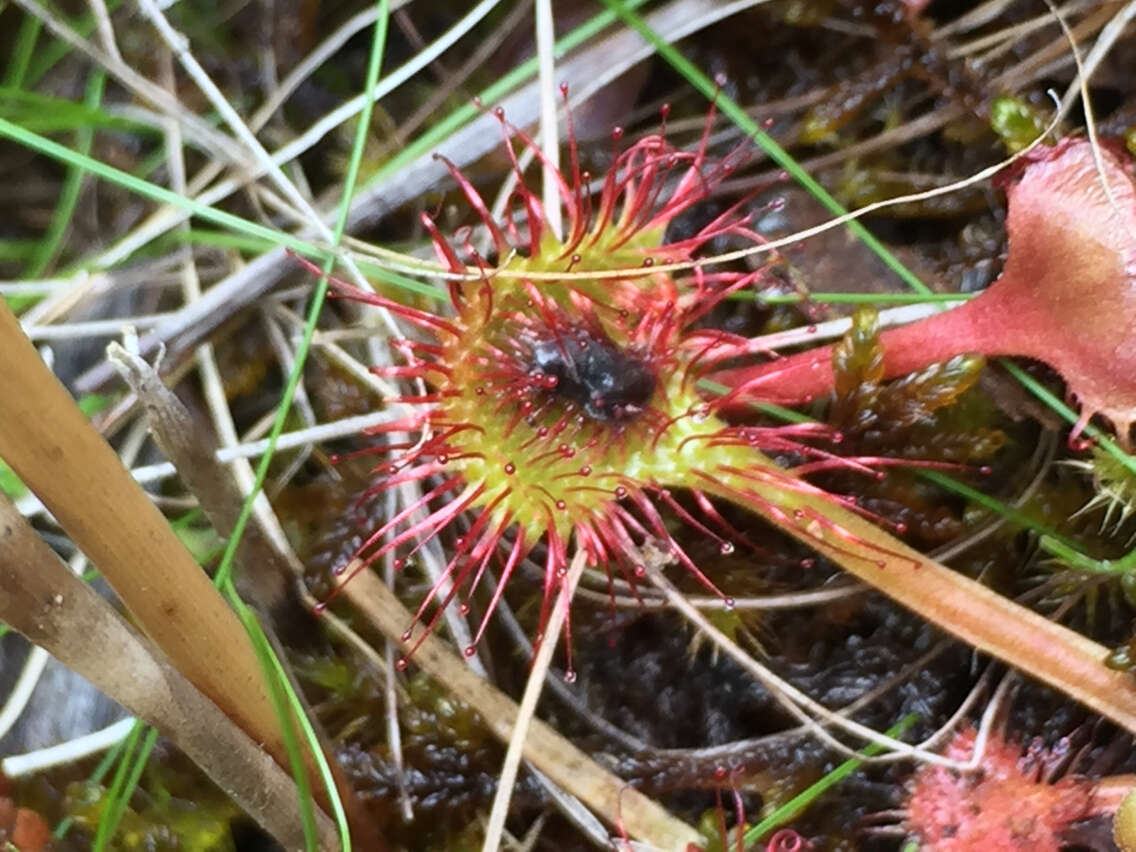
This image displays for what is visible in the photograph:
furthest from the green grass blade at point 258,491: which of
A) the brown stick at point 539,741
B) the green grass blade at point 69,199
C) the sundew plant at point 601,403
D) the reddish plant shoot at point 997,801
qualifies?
the reddish plant shoot at point 997,801

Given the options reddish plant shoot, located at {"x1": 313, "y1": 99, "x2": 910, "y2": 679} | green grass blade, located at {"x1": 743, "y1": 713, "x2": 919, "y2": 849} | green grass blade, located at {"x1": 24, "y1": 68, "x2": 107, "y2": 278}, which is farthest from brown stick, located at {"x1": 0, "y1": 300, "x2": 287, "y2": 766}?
green grass blade, located at {"x1": 24, "y1": 68, "x2": 107, "y2": 278}

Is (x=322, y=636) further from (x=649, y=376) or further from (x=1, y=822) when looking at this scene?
(x=649, y=376)

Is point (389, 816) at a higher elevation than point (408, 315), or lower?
lower

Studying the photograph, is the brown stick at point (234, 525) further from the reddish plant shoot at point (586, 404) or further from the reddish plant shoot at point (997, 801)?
the reddish plant shoot at point (997, 801)

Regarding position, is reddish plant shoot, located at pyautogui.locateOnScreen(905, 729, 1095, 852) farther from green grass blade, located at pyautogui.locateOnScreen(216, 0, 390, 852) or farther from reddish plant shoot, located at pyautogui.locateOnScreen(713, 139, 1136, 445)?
green grass blade, located at pyautogui.locateOnScreen(216, 0, 390, 852)

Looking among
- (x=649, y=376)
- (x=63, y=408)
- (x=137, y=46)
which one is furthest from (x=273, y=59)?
(x=63, y=408)

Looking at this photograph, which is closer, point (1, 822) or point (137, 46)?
point (1, 822)

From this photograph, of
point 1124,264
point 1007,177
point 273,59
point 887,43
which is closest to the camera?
point 1124,264

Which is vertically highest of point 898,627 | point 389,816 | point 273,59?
point 273,59
